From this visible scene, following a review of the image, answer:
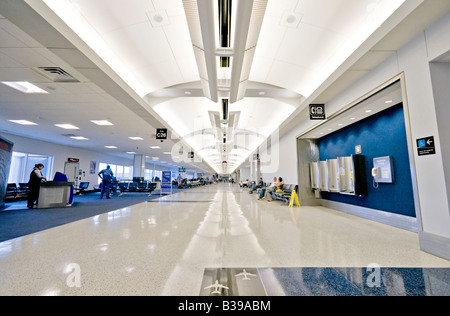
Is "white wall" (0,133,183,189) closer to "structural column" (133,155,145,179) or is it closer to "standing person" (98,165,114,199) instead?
"structural column" (133,155,145,179)

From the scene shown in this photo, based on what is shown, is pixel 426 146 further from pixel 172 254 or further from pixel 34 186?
pixel 34 186

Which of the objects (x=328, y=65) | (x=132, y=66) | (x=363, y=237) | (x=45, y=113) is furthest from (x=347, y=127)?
(x=45, y=113)

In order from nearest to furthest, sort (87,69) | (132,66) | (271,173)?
(87,69), (132,66), (271,173)

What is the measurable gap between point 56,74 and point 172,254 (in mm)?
5012

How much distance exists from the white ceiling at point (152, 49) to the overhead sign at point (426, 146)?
5.41 ft

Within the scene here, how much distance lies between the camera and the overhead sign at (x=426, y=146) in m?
2.63

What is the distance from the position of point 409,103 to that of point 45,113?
34.7 feet

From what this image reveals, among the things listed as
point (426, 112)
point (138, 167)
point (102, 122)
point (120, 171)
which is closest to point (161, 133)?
point (102, 122)

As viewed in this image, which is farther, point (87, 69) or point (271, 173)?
point (271, 173)

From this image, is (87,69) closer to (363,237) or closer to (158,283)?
(158,283)

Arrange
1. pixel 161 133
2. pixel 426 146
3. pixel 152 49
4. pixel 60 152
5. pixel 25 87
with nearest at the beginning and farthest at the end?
pixel 426 146, pixel 152 49, pixel 25 87, pixel 161 133, pixel 60 152

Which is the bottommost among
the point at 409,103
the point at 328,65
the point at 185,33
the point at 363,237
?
the point at 363,237

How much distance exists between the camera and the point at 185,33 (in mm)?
3992

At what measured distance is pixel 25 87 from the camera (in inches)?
200
